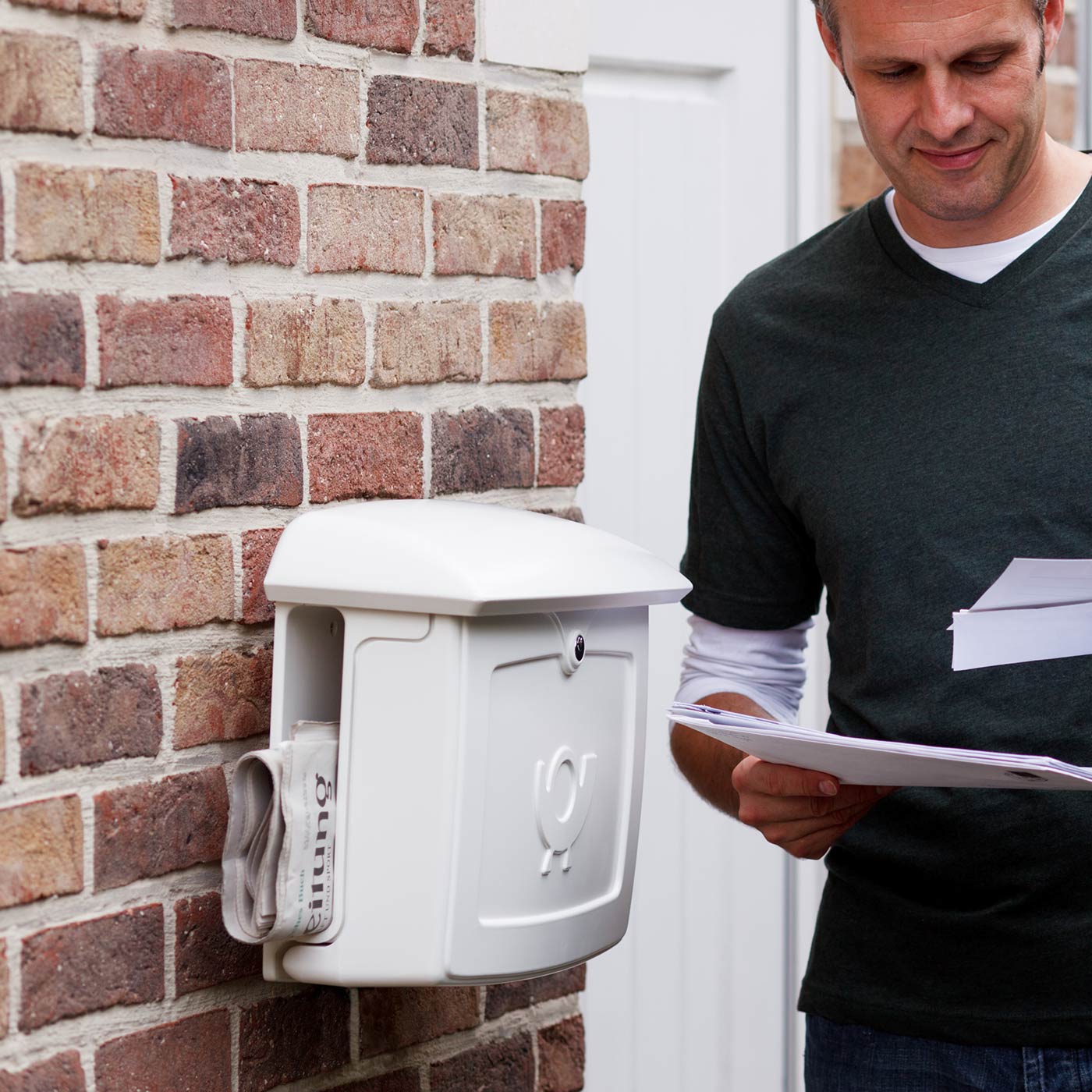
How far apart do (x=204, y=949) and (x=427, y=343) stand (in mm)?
572

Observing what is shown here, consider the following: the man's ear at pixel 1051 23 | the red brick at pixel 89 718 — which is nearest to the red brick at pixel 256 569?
the red brick at pixel 89 718

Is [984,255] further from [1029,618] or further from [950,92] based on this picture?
[1029,618]

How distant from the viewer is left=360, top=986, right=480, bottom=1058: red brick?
1419 millimetres

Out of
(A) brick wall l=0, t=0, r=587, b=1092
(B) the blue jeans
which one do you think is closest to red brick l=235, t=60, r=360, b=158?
(A) brick wall l=0, t=0, r=587, b=1092

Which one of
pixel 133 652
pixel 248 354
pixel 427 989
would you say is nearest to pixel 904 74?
pixel 248 354

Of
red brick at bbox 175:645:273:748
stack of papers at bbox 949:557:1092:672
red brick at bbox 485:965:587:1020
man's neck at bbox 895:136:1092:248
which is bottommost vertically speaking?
red brick at bbox 485:965:587:1020

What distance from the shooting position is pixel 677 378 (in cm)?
221

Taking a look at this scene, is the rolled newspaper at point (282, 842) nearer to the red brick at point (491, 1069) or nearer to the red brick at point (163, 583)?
the red brick at point (163, 583)

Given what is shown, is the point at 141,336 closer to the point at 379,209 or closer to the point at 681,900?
the point at 379,209

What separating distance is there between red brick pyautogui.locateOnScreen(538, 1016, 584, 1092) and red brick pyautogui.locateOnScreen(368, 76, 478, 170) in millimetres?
884

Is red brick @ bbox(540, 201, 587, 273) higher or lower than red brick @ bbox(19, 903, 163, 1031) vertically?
higher

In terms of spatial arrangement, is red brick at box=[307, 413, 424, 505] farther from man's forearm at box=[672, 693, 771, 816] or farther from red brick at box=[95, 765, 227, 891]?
man's forearm at box=[672, 693, 771, 816]

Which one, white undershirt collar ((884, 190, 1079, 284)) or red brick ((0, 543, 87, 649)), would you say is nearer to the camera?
red brick ((0, 543, 87, 649))

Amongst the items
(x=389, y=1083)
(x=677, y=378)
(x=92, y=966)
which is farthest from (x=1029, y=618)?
(x=677, y=378)
